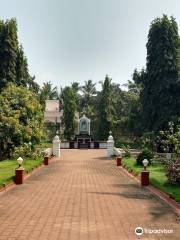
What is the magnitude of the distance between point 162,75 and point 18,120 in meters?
18.7

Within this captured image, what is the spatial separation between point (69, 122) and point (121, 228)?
2429 inches

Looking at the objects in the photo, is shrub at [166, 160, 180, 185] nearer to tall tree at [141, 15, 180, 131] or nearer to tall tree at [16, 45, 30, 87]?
tall tree at [141, 15, 180, 131]

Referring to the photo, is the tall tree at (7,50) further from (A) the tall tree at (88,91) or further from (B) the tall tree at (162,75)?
(A) the tall tree at (88,91)

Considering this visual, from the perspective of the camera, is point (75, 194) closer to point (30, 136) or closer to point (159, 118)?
point (30, 136)

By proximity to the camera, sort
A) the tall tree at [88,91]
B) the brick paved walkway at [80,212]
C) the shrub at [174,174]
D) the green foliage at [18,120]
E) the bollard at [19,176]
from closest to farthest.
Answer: the brick paved walkway at [80,212] < the shrub at [174,174] < the bollard at [19,176] < the green foliage at [18,120] < the tall tree at [88,91]

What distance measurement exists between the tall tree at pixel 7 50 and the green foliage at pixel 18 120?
27.2 feet

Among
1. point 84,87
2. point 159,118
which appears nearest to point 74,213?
point 159,118

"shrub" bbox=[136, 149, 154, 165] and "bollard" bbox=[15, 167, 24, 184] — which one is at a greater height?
"shrub" bbox=[136, 149, 154, 165]

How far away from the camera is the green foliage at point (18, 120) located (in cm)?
3503

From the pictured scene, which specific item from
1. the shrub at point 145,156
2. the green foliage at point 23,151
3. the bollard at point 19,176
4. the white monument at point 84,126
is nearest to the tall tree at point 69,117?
the white monument at point 84,126

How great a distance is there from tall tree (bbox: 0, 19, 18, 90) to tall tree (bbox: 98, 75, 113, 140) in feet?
85.7

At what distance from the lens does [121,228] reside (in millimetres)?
10195

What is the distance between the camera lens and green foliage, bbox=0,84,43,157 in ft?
115

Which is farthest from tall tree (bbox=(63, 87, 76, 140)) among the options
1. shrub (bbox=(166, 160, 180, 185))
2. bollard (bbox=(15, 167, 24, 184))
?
shrub (bbox=(166, 160, 180, 185))
